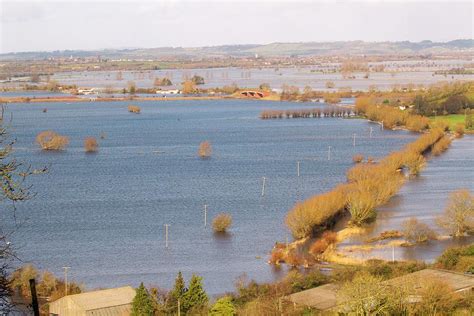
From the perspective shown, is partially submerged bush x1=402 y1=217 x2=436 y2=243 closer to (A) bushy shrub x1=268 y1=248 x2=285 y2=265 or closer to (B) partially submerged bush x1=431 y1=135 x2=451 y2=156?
(A) bushy shrub x1=268 y1=248 x2=285 y2=265

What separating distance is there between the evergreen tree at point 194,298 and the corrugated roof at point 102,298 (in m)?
0.64

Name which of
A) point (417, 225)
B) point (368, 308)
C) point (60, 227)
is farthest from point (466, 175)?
point (368, 308)

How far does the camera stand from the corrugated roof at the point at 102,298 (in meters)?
7.29

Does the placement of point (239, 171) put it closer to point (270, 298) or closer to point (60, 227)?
point (60, 227)

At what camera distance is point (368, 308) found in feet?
18.4

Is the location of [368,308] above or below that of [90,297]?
above

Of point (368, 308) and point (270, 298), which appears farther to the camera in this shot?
point (270, 298)

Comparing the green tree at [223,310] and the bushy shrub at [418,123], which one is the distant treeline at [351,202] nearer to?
the green tree at [223,310]

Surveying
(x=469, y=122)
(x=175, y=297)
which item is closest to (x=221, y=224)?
(x=175, y=297)

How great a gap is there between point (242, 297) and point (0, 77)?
62.0 metres

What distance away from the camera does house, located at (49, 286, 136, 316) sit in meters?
7.20

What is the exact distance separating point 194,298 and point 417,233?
4.47 meters

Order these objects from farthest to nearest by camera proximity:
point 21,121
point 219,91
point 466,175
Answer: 1. point 219,91
2. point 21,121
3. point 466,175

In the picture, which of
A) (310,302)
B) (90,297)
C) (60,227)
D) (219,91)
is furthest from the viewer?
(219,91)
